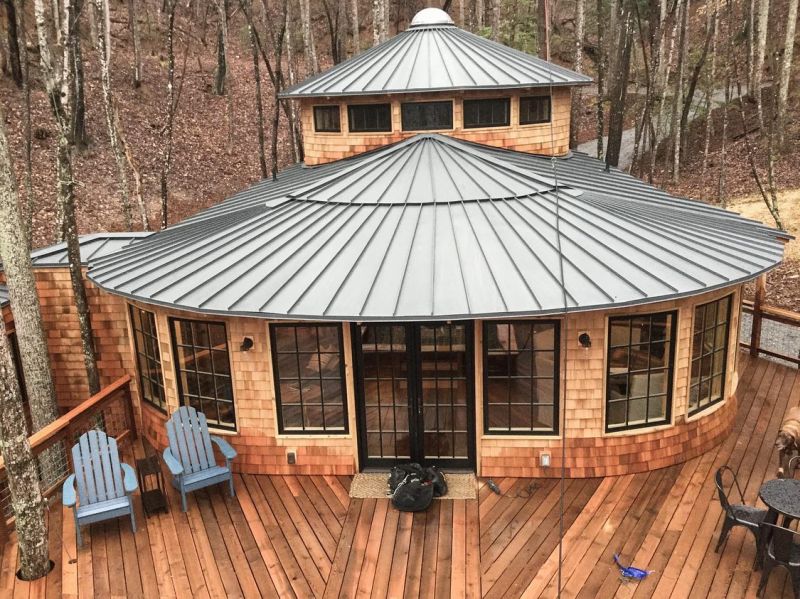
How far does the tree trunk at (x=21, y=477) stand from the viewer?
5.05 meters

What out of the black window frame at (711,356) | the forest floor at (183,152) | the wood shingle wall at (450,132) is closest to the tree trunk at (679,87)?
the forest floor at (183,152)

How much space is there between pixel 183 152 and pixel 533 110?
14027 mm

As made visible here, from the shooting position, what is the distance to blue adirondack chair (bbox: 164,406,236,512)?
621cm

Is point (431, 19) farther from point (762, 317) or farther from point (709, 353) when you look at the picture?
point (709, 353)

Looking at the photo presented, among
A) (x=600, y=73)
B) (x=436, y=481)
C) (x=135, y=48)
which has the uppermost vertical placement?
(x=135, y=48)

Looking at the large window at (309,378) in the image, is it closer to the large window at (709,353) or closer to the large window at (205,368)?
the large window at (205,368)

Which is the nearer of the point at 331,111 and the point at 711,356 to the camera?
the point at 711,356

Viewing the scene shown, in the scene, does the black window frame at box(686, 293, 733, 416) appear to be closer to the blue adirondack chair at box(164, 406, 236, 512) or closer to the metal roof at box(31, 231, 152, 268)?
the blue adirondack chair at box(164, 406, 236, 512)

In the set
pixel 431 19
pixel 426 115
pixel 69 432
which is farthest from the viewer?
pixel 431 19

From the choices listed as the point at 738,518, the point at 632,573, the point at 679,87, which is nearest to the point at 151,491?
the point at 632,573

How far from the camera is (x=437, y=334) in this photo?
21.0 ft

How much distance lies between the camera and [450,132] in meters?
9.45

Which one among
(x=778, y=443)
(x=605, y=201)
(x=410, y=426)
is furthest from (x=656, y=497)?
(x=605, y=201)

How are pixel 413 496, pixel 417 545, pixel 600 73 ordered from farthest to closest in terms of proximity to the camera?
1. pixel 600 73
2. pixel 413 496
3. pixel 417 545
